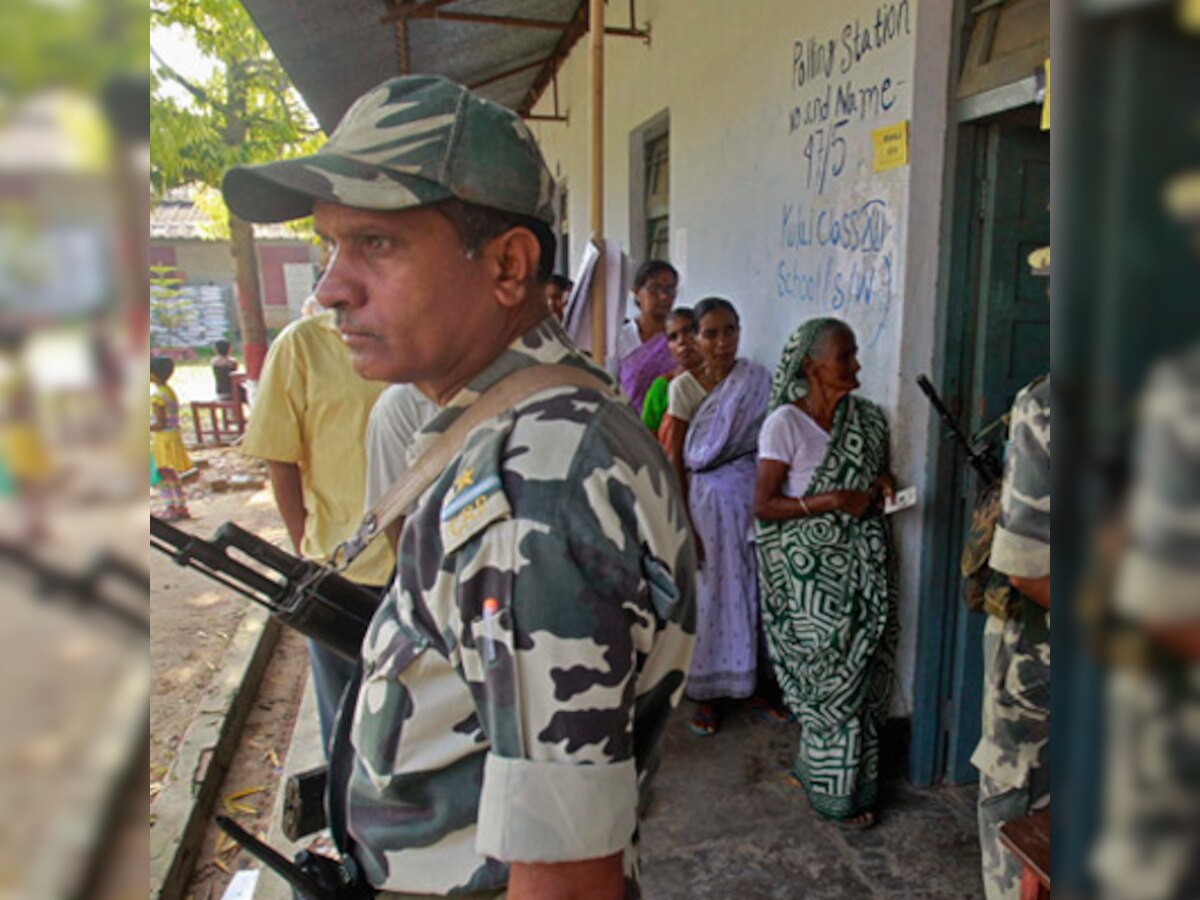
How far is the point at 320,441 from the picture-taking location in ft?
9.48

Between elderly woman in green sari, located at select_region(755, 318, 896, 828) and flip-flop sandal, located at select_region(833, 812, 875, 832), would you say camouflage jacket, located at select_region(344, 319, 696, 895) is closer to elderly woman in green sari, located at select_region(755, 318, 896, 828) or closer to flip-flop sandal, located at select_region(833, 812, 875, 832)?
elderly woman in green sari, located at select_region(755, 318, 896, 828)

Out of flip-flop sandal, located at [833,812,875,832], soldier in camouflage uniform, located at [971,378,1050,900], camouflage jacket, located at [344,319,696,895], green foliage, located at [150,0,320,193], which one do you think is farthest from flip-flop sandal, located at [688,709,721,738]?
green foliage, located at [150,0,320,193]

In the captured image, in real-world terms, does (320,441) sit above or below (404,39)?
below

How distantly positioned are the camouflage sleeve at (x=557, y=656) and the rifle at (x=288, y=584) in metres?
0.71

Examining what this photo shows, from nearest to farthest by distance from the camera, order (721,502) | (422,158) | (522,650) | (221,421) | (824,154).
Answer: (522,650) < (422,158) < (824,154) < (721,502) < (221,421)

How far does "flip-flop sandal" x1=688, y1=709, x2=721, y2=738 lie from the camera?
3516 millimetres

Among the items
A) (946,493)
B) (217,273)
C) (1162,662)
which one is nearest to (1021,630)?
(946,493)

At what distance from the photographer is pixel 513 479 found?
0.97m

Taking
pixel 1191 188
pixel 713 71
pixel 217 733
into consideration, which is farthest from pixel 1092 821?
pixel 713 71

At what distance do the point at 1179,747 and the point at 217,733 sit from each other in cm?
401

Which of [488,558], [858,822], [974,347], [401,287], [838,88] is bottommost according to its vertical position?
[858,822]

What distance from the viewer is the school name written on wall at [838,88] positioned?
2.76 metres

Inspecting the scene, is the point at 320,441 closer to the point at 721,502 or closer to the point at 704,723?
the point at 721,502

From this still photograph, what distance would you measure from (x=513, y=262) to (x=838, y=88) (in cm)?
238
